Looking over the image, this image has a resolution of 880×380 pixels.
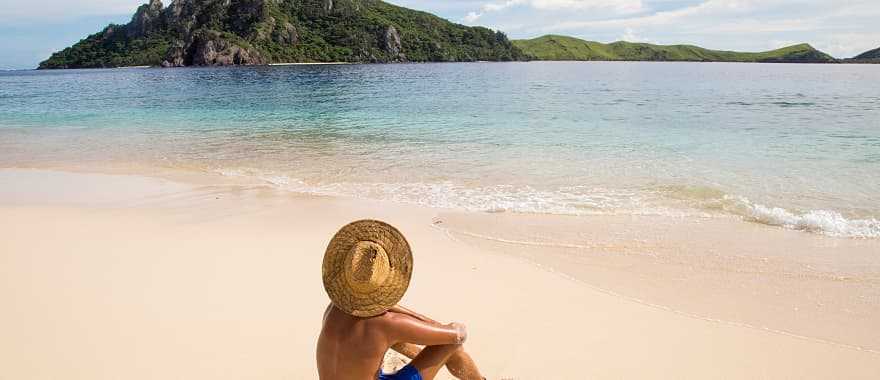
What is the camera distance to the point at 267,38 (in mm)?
152625

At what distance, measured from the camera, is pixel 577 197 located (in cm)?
959

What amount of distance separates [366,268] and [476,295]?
2971 millimetres

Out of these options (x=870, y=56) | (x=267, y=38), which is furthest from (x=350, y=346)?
(x=870, y=56)

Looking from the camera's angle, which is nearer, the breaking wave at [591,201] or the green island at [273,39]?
the breaking wave at [591,201]

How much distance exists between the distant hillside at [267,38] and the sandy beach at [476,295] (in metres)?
144

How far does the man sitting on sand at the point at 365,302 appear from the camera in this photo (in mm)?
2500

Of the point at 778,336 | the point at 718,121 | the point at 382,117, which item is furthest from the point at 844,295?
the point at 382,117

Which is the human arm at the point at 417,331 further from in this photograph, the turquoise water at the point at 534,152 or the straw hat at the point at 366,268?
the turquoise water at the point at 534,152

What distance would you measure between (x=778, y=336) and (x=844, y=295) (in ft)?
5.15

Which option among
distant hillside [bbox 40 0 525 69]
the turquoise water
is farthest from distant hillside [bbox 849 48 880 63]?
the turquoise water

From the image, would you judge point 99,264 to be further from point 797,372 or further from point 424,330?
point 797,372

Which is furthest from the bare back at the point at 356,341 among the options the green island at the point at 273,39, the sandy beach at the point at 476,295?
the green island at the point at 273,39

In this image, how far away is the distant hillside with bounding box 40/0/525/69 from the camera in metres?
143

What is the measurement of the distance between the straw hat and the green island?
148146mm
